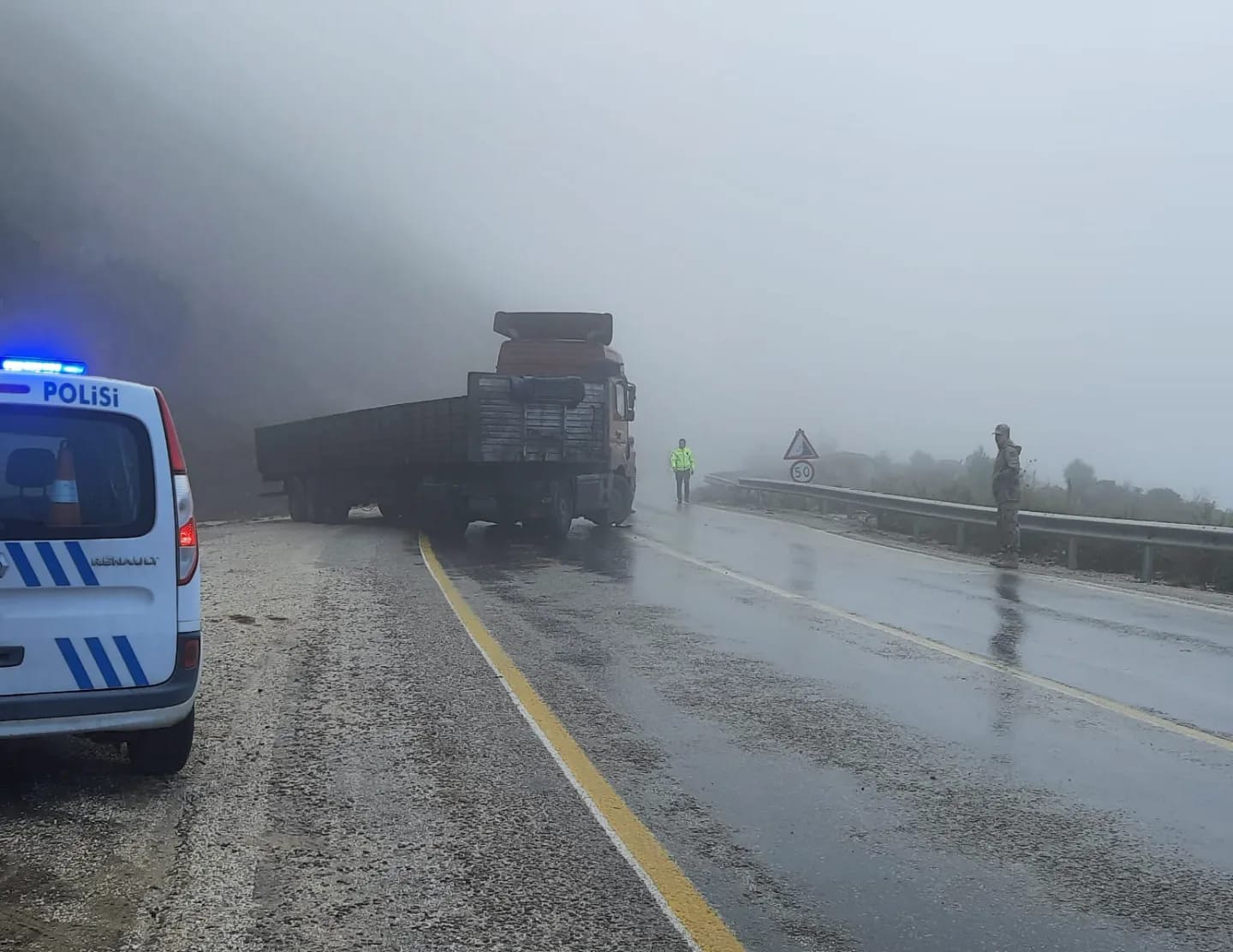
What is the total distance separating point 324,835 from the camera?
14.5 ft

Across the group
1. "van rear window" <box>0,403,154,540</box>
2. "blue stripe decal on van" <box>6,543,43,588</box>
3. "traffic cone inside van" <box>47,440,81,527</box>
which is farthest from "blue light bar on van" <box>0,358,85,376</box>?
"blue stripe decal on van" <box>6,543,43,588</box>

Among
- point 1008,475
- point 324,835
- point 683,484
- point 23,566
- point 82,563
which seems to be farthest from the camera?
point 683,484

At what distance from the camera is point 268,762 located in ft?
17.6

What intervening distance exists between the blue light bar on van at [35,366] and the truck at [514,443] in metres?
12.1

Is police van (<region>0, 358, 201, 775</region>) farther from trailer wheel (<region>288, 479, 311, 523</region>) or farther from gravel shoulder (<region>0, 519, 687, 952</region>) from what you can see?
trailer wheel (<region>288, 479, 311, 523</region>)

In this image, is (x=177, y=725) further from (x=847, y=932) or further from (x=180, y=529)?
(x=847, y=932)

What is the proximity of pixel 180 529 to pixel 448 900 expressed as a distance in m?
2.15

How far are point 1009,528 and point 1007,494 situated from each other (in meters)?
0.46

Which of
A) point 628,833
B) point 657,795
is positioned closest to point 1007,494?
point 657,795

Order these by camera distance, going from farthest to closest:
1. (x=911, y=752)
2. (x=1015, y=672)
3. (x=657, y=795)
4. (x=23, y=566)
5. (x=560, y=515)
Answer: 1. (x=560, y=515)
2. (x=1015, y=672)
3. (x=911, y=752)
4. (x=657, y=795)
5. (x=23, y=566)

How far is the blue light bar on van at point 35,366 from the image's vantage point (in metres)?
4.72

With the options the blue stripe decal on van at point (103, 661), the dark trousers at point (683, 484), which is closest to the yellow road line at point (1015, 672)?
the blue stripe decal on van at point (103, 661)

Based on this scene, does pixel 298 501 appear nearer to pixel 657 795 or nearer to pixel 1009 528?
pixel 1009 528

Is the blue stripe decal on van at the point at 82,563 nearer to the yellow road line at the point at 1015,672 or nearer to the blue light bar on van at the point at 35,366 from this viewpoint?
the blue light bar on van at the point at 35,366
